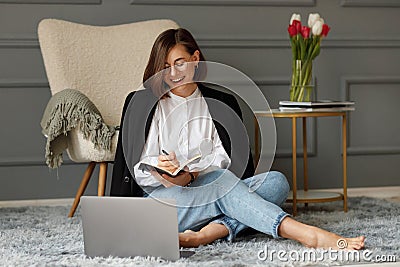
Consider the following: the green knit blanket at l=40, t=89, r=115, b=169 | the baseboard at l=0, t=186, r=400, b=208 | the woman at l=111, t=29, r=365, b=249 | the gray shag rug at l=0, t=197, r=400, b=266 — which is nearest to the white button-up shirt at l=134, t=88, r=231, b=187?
the woman at l=111, t=29, r=365, b=249

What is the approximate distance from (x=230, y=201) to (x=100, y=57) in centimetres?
117

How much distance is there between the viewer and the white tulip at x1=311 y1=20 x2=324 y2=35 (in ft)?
9.52

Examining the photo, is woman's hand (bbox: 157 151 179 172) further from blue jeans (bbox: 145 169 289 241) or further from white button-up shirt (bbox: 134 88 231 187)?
blue jeans (bbox: 145 169 289 241)

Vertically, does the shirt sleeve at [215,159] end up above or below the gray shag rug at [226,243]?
above

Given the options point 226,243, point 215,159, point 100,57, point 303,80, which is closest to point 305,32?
point 303,80

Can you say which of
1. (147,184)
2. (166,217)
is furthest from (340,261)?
(147,184)

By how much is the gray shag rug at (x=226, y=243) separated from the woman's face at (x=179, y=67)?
0.48m

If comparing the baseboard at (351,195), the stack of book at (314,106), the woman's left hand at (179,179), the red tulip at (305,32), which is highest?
the red tulip at (305,32)

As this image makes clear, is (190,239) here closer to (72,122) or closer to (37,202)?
(72,122)

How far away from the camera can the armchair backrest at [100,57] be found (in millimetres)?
2979

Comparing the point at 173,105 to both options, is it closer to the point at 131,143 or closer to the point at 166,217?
the point at 131,143

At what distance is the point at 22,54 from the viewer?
10.8ft

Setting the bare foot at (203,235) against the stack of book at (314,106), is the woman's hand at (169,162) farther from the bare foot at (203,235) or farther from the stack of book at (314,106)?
the stack of book at (314,106)

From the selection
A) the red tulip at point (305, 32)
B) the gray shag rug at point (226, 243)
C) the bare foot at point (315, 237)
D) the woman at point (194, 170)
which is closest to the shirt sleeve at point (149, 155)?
the woman at point (194, 170)
